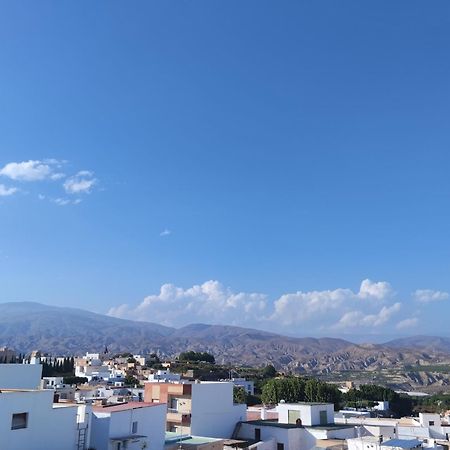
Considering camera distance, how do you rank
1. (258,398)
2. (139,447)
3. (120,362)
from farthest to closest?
(120,362) → (258,398) → (139,447)

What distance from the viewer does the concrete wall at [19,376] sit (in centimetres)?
2688

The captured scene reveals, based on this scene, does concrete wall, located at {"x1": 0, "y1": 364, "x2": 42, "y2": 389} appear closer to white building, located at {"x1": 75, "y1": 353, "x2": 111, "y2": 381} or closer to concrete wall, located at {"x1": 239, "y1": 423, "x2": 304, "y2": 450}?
concrete wall, located at {"x1": 239, "y1": 423, "x2": 304, "y2": 450}

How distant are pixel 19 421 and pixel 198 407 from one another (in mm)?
16574

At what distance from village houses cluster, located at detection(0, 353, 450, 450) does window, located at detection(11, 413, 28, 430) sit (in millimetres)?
36

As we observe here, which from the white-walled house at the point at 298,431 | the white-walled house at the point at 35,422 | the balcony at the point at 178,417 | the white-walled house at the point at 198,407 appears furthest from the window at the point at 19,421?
the white-walled house at the point at 298,431

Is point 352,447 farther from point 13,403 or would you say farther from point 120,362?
point 120,362

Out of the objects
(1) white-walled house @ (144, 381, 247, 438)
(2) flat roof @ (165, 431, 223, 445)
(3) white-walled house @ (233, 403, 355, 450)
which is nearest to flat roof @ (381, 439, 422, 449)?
(3) white-walled house @ (233, 403, 355, 450)

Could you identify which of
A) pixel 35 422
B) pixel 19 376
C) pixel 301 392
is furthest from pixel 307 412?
pixel 301 392

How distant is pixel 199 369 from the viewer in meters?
108

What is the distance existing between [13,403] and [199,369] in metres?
91.4

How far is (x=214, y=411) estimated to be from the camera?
3591 centimetres

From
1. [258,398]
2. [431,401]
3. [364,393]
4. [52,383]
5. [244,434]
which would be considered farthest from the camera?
[431,401]

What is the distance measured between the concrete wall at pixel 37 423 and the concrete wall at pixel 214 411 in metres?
13.5

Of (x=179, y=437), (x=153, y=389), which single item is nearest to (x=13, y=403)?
(x=179, y=437)
